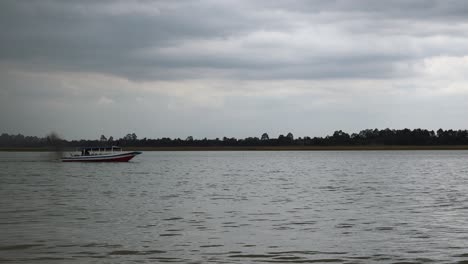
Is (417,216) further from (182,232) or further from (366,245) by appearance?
(182,232)

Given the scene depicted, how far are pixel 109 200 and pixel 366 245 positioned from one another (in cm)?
2404

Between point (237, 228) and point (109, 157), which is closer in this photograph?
point (237, 228)

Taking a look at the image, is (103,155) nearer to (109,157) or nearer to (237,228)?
(109,157)

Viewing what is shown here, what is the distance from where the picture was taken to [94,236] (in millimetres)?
23922

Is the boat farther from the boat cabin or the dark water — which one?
the dark water

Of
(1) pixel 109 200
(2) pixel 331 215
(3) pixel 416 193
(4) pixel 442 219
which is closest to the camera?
(4) pixel 442 219

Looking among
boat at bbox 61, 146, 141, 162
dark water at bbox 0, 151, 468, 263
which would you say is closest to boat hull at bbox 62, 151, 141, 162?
boat at bbox 61, 146, 141, 162

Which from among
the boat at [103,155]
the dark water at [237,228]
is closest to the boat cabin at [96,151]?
the boat at [103,155]

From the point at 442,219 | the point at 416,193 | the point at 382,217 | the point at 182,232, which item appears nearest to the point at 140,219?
the point at 182,232

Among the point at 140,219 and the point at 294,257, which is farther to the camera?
the point at 140,219

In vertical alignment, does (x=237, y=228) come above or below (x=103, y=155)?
below

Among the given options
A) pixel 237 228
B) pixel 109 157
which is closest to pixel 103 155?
pixel 109 157

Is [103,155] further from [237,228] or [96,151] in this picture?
[237,228]

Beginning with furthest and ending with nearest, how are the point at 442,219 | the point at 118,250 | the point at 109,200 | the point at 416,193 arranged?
the point at 416,193 < the point at 109,200 < the point at 442,219 < the point at 118,250
